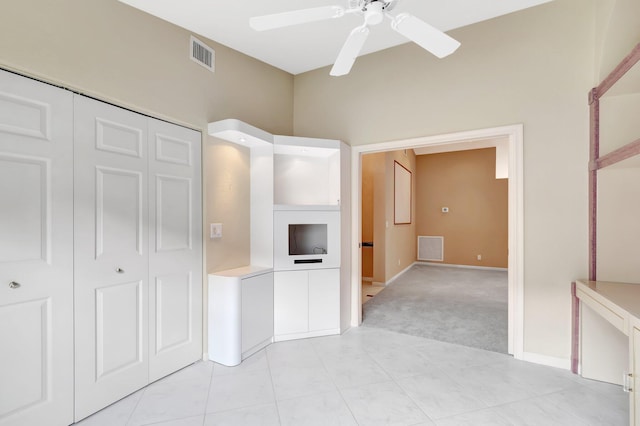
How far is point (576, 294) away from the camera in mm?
2293

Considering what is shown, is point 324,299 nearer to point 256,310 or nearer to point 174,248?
point 256,310

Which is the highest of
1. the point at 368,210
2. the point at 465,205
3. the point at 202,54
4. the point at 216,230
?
the point at 202,54

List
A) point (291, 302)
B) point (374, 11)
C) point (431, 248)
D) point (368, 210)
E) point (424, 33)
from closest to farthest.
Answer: point (374, 11) → point (424, 33) → point (291, 302) → point (368, 210) → point (431, 248)

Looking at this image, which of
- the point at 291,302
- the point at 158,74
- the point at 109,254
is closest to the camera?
the point at 109,254

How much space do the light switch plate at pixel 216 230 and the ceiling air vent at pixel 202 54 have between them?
1.47 metres

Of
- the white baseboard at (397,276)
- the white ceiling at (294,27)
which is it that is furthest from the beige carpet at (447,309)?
the white ceiling at (294,27)

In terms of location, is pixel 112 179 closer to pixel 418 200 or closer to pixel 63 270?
pixel 63 270

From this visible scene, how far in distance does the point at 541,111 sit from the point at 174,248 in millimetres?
3376

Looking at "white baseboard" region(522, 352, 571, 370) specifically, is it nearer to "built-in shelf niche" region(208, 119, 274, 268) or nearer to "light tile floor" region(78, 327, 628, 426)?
"light tile floor" region(78, 327, 628, 426)

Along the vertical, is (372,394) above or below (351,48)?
below

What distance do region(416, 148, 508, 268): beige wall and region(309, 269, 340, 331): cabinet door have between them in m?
5.36

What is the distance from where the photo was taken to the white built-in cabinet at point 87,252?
5.22 ft

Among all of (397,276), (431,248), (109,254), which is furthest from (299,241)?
(431,248)

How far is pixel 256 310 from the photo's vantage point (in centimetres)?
272
